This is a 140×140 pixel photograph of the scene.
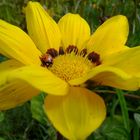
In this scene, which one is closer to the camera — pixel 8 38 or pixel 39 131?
pixel 8 38

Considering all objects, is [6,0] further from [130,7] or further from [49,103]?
[49,103]

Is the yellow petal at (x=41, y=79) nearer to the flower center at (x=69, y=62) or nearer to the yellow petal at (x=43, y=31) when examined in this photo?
the flower center at (x=69, y=62)

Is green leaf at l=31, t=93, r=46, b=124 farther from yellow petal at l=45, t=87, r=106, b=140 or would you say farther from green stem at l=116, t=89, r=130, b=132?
yellow petal at l=45, t=87, r=106, b=140

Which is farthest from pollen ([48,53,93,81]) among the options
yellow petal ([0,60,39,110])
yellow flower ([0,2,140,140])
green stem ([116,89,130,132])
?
green stem ([116,89,130,132])

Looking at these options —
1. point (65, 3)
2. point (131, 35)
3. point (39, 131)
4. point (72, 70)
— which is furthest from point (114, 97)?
point (65, 3)

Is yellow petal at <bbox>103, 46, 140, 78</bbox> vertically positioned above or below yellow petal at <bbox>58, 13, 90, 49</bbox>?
above

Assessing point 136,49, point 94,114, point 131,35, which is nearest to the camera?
point 94,114

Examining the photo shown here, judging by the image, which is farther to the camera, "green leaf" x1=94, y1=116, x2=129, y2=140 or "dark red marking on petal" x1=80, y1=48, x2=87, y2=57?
"green leaf" x1=94, y1=116, x2=129, y2=140
